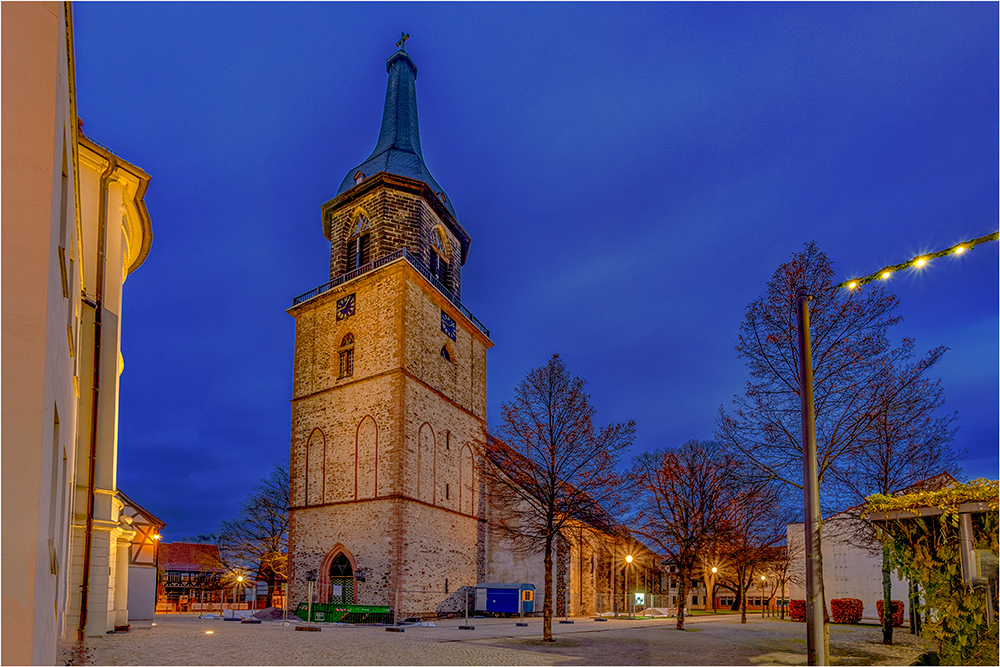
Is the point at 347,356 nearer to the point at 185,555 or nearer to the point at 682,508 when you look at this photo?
the point at 682,508

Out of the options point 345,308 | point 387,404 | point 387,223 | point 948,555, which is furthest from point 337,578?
point 948,555

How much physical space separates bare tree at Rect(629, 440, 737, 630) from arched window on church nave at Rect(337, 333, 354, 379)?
14.1 m

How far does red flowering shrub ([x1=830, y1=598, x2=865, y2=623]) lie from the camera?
31281mm

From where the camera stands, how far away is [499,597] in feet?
106

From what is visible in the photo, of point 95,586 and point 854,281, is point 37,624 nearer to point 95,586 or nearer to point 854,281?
point 854,281

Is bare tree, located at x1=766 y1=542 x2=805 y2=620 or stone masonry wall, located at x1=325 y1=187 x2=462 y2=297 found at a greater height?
stone masonry wall, located at x1=325 y1=187 x2=462 y2=297

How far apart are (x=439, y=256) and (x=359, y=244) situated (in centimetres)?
423

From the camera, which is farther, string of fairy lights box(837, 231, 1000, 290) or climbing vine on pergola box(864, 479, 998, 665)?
climbing vine on pergola box(864, 479, 998, 665)

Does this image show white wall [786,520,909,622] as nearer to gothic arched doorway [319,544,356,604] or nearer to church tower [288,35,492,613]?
church tower [288,35,492,613]

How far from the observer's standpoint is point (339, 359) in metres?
33.2

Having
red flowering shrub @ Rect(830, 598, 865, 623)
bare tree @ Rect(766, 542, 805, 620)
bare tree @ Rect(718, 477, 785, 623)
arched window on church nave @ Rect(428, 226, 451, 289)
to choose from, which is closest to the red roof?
arched window on church nave @ Rect(428, 226, 451, 289)

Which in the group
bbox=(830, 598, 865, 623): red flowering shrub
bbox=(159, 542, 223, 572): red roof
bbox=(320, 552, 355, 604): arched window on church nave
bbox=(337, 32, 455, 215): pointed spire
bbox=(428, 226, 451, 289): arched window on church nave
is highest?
bbox=(337, 32, 455, 215): pointed spire

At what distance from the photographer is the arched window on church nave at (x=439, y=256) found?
3559 cm

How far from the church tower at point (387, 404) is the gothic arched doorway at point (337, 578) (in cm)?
5
